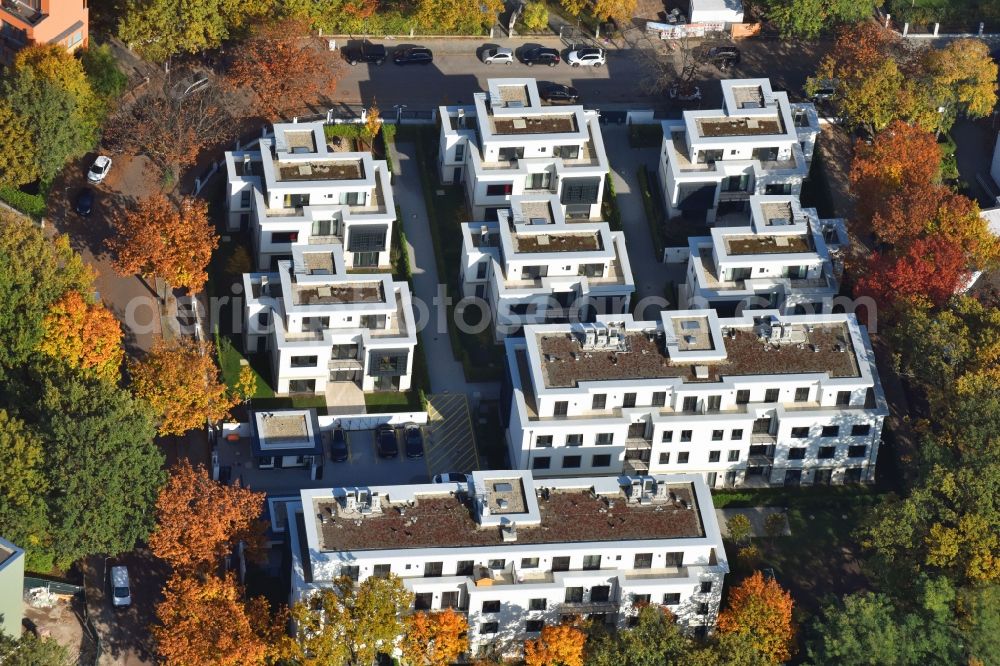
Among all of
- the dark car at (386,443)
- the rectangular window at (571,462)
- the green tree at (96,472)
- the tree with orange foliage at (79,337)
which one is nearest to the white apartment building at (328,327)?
the dark car at (386,443)

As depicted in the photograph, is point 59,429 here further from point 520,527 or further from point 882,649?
point 882,649

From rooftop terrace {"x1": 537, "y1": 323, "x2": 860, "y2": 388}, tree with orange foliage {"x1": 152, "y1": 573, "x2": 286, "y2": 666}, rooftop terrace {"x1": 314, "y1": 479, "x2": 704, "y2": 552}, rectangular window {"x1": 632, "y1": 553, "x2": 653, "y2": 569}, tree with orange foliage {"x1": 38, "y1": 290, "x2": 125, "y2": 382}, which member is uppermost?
tree with orange foliage {"x1": 38, "y1": 290, "x2": 125, "y2": 382}

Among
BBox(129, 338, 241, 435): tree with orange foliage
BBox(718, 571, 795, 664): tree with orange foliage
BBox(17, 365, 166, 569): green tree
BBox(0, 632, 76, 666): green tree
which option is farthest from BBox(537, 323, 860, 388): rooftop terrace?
BBox(0, 632, 76, 666): green tree

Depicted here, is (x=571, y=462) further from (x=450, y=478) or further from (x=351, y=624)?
(x=351, y=624)

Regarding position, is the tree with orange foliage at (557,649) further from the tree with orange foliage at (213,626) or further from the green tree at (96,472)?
the green tree at (96,472)

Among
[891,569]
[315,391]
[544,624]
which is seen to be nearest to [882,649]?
[891,569]

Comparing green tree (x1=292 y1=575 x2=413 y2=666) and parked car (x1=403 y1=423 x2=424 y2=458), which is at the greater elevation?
green tree (x1=292 y1=575 x2=413 y2=666)

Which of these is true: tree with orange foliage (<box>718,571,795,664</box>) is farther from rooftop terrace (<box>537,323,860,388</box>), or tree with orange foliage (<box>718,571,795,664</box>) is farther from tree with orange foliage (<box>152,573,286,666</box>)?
tree with orange foliage (<box>152,573,286,666</box>)
